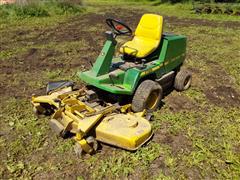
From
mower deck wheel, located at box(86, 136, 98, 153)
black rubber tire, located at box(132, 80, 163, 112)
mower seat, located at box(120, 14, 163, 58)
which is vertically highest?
mower seat, located at box(120, 14, 163, 58)

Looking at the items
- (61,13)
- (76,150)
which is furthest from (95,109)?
(61,13)

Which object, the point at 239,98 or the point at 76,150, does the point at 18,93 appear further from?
the point at 239,98

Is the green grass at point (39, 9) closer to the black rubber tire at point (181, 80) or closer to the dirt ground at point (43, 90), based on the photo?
the dirt ground at point (43, 90)

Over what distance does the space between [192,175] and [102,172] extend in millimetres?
1135

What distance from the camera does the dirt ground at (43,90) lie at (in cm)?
366

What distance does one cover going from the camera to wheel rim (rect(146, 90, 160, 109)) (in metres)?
4.73

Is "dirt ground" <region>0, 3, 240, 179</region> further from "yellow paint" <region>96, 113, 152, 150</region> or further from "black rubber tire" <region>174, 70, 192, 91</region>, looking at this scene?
"yellow paint" <region>96, 113, 152, 150</region>

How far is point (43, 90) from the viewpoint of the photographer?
19.0ft

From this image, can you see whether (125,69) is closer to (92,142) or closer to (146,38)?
(146,38)

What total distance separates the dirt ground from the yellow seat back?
1.29 meters

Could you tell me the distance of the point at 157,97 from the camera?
16.0ft

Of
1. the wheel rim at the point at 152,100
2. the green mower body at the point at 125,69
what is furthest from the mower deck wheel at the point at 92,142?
the wheel rim at the point at 152,100

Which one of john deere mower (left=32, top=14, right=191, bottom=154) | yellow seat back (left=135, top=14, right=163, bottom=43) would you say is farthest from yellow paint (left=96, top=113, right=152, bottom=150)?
yellow seat back (left=135, top=14, right=163, bottom=43)

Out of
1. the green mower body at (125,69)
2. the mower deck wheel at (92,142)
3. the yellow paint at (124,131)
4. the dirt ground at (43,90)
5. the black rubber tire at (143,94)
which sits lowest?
the dirt ground at (43,90)
